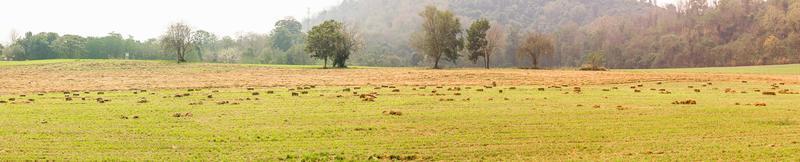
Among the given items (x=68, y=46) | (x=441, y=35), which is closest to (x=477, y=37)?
(x=441, y=35)

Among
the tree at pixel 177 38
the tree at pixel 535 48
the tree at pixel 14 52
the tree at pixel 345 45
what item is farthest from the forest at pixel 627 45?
the tree at pixel 345 45

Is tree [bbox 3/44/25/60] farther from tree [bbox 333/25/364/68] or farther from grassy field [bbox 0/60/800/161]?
grassy field [bbox 0/60/800/161]

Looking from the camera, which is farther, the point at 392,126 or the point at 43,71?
the point at 43,71

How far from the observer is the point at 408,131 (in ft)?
62.9

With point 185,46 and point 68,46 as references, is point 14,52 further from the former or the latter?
point 185,46

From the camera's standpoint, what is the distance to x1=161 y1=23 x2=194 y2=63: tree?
96.4m

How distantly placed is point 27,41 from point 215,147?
4705 inches

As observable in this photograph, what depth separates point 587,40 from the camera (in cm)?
15912

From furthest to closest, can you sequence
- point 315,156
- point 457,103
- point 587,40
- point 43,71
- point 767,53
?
point 587,40
point 767,53
point 43,71
point 457,103
point 315,156

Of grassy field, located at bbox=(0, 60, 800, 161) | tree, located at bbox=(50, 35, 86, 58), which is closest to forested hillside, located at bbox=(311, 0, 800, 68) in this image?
tree, located at bbox=(50, 35, 86, 58)

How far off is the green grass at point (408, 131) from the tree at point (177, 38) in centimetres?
7005

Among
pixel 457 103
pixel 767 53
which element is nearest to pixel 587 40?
pixel 767 53

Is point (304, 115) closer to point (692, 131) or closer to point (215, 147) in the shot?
point (215, 147)

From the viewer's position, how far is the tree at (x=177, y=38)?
316ft
